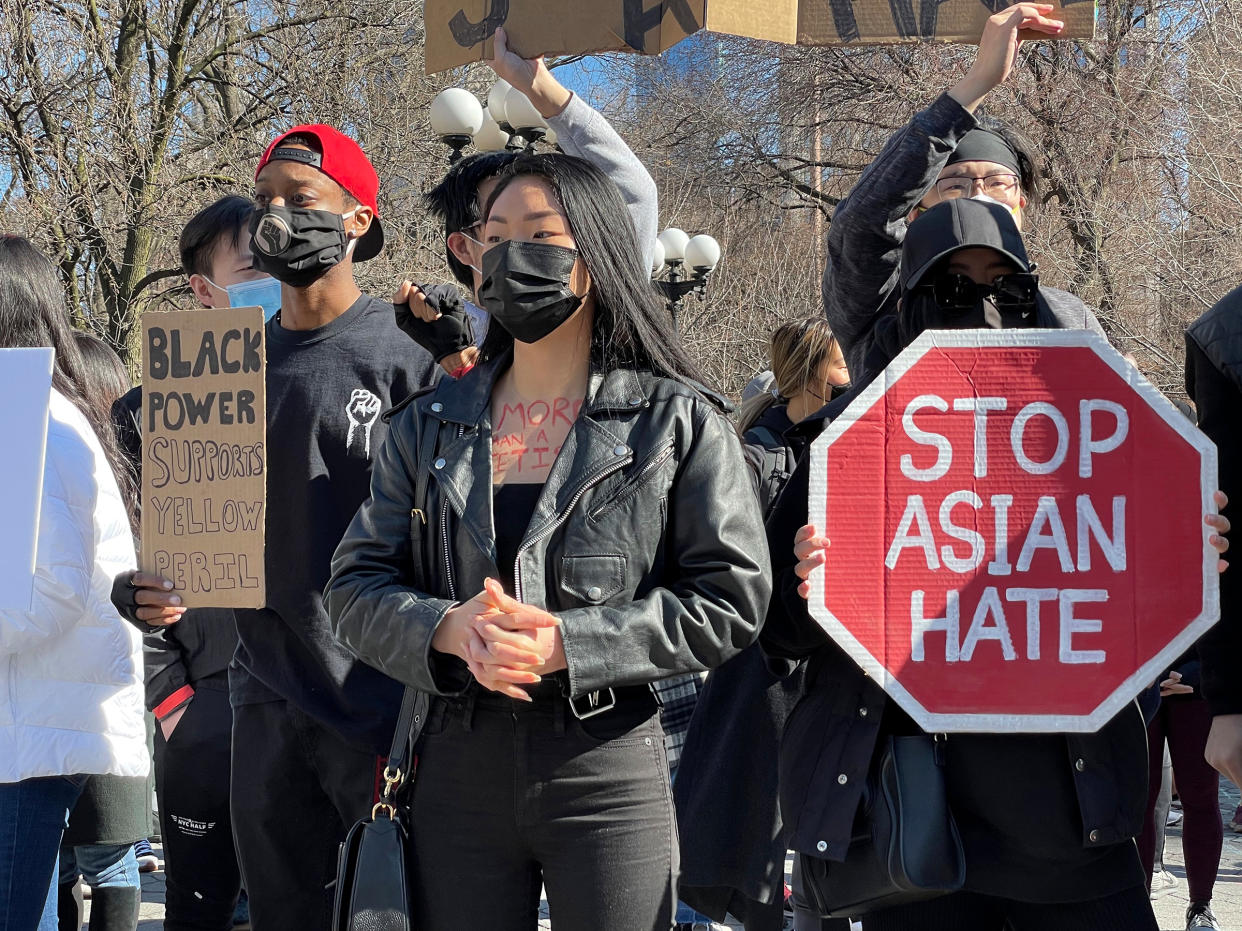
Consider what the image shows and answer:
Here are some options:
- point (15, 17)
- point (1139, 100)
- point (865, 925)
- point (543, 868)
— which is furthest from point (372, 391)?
point (1139, 100)

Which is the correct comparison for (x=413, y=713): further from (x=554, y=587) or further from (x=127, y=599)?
(x=127, y=599)

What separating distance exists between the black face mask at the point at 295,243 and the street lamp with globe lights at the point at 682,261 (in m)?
10.8

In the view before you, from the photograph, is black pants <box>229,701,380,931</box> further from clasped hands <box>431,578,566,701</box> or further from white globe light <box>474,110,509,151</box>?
white globe light <box>474,110,509,151</box>

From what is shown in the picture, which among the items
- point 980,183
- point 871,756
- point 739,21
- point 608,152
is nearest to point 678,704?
point 871,756

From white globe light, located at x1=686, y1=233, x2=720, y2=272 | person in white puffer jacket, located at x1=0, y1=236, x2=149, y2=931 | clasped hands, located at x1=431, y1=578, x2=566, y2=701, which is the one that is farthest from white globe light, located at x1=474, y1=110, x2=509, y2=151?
clasped hands, located at x1=431, y1=578, x2=566, y2=701

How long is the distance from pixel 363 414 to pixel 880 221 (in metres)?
1.22

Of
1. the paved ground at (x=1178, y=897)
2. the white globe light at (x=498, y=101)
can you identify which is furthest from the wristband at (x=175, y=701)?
the white globe light at (x=498, y=101)

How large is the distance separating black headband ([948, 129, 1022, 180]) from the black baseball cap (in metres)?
0.73

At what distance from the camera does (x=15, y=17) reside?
1378 cm

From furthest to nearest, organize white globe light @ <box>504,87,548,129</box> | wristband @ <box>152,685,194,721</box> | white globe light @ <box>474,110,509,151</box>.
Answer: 1. white globe light @ <box>474,110,509,151</box>
2. white globe light @ <box>504,87,548,129</box>
3. wristband @ <box>152,685,194,721</box>

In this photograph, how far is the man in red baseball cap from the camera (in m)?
3.18

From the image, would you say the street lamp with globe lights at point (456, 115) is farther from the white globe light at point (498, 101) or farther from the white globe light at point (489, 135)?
the white globe light at point (489, 135)

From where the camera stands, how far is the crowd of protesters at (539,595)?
95.4 inches

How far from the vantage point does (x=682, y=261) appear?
14984mm
